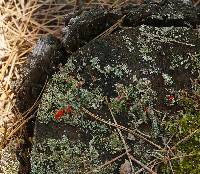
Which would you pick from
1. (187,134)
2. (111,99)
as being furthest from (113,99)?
(187,134)

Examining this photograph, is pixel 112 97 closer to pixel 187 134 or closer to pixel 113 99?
pixel 113 99

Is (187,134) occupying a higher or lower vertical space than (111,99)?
lower

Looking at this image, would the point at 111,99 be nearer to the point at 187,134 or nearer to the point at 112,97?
the point at 112,97

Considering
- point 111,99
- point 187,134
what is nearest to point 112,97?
point 111,99
